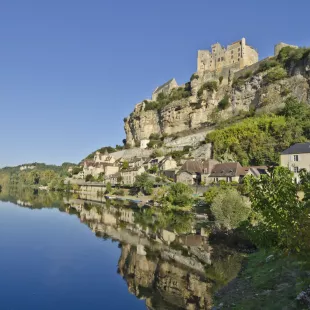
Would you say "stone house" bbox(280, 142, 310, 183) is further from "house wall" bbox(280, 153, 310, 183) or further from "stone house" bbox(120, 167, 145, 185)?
"stone house" bbox(120, 167, 145, 185)

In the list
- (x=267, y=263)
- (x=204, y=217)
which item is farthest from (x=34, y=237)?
(x=267, y=263)

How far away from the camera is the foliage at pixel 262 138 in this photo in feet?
139

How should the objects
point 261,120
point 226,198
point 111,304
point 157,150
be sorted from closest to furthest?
point 111,304 → point 226,198 → point 261,120 → point 157,150

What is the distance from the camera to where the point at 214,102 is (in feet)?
207

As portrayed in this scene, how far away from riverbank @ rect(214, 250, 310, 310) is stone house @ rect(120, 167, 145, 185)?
45.7 meters

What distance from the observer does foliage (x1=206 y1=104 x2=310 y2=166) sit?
42.4 metres

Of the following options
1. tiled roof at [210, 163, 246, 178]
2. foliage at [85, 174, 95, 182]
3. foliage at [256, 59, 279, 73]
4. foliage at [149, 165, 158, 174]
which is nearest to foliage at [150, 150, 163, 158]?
foliage at [149, 165, 158, 174]

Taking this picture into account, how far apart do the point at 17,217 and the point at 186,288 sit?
3161cm

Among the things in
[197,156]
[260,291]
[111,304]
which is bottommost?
[111,304]

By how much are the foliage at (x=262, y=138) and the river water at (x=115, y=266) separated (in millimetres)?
17633

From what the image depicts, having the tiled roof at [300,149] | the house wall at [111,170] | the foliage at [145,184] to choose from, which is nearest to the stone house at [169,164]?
the foliage at [145,184]

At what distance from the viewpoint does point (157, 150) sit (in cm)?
6469

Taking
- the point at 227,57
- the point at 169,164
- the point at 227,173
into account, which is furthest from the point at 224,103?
the point at 227,173

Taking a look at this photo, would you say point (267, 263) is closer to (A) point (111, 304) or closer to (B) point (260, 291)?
(B) point (260, 291)
